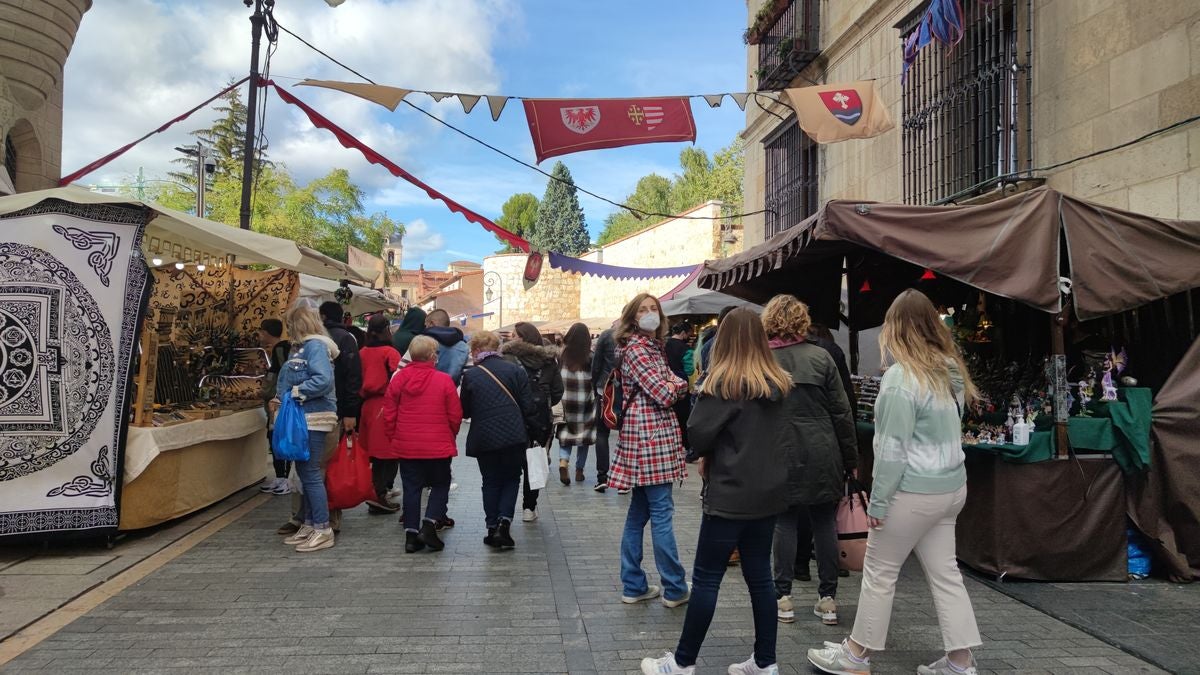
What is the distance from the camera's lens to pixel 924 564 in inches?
138

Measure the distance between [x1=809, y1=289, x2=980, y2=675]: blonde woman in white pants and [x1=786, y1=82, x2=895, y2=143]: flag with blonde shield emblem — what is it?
228 inches

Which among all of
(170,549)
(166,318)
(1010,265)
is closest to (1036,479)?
(1010,265)

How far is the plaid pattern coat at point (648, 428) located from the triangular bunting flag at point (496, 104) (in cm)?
489

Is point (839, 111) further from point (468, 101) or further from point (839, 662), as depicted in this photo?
point (839, 662)


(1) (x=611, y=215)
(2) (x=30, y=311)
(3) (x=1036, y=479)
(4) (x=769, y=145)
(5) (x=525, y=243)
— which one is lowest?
(3) (x=1036, y=479)

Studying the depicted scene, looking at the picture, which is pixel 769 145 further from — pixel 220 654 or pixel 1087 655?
pixel 220 654

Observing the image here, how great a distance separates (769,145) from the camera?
15055 mm

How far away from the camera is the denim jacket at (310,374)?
220 inches

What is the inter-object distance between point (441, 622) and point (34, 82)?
12.8m

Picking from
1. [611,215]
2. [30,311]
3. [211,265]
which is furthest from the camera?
[611,215]

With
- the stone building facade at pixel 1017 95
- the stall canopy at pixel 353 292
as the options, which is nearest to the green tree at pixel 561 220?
the stall canopy at pixel 353 292

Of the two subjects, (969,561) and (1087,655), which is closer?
(1087,655)

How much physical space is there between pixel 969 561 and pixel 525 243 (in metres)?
7.08

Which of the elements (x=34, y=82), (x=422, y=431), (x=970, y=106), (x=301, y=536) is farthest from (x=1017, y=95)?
(x=34, y=82)
